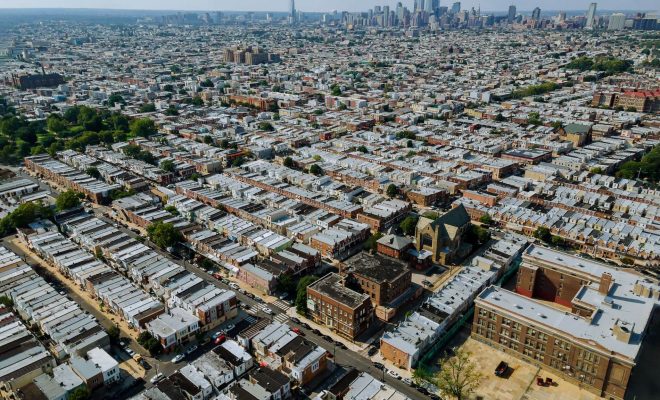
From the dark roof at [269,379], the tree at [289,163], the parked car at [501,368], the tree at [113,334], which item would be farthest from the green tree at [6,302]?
the tree at [289,163]

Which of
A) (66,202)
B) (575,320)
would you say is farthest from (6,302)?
(575,320)

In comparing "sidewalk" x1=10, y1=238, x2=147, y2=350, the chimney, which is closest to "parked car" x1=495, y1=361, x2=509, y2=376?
the chimney

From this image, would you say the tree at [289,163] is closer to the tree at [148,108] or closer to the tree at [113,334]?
the tree at [113,334]

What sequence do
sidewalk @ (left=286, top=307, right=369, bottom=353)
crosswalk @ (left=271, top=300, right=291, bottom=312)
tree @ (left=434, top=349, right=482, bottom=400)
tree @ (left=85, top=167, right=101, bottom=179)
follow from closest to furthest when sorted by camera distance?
tree @ (left=434, top=349, right=482, bottom=400) < sidewalk @ (left=286, top=307, right=369, bottom=353) < crosswalk @ (left=271, top=300, right=291, bottom=312) < tree @ (left=85, top=167, right=101, bottom=179)

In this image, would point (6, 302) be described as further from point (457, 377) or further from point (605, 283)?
point (605, 283)

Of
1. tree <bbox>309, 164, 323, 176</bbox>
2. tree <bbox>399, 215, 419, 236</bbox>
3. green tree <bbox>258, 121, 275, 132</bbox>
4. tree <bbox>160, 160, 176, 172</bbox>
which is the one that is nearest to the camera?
tree <bbox>399, 215, 419, 236</bbox>

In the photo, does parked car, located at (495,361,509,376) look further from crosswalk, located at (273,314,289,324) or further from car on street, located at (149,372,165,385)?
car on street, located at (149,372,165,385)
